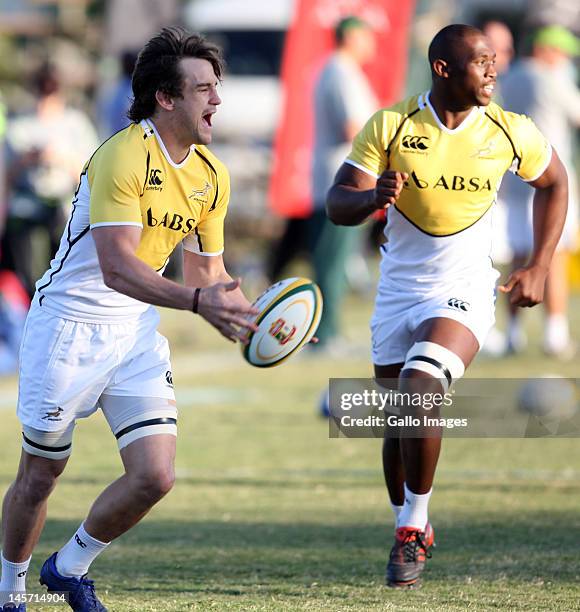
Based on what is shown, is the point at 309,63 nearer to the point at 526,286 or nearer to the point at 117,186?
the point at 526,286

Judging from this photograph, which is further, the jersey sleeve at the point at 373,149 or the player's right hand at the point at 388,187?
the jersey sleeve at the point at 373,149

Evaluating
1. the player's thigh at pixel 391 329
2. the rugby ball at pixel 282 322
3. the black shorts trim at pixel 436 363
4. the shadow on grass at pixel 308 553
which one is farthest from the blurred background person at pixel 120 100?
the rugby ball at pixel 282 322

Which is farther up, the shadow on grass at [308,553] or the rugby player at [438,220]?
the rugby player at [438,220]

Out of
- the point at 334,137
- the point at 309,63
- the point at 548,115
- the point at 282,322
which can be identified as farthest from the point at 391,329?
the point at 309,63

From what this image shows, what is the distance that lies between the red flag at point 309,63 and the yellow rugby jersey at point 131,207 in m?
10.2

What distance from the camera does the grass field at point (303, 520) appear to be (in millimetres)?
5594

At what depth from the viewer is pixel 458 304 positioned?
19.9 ft

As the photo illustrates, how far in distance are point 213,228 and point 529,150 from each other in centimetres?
156

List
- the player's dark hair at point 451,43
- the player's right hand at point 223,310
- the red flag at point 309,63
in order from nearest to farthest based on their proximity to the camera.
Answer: the player's right hand at point 223,310, the player's dark hair at point 451,43, the red flag at point 309,63

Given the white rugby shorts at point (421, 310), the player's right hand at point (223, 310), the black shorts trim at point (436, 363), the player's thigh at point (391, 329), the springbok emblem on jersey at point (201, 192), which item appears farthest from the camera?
the player's thigh at point (391, 329)

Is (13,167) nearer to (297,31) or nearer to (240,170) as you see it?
(297,31)

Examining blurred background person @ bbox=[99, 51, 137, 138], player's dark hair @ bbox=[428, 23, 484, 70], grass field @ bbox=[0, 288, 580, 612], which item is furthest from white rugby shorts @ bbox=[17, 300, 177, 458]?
blurred background person @ bbox=[99, 51, 137, 138]

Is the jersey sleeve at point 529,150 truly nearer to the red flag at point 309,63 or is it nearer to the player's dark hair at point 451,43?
the player's dark hair at point 451,43

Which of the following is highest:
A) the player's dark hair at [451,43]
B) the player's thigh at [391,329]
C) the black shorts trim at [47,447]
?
the player's dark hair at [451,43]
